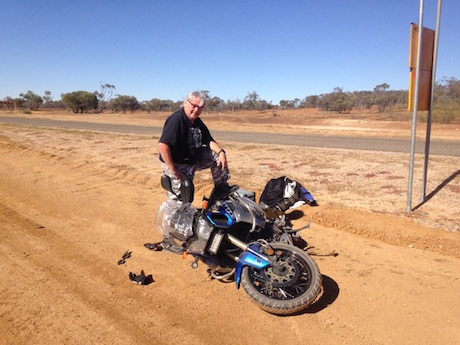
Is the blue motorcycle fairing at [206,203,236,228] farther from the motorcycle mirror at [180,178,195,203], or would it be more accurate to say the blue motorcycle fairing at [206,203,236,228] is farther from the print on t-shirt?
the print on t-shirt

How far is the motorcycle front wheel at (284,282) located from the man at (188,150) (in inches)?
37.7

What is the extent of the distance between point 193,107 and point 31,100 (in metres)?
91.1

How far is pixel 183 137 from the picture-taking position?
14.2 ft

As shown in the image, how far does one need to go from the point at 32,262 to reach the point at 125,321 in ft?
5.82

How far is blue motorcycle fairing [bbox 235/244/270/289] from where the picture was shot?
131 inches

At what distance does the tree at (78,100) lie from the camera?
70500mm

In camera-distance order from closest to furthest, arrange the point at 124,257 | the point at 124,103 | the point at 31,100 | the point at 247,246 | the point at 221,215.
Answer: the point at 247,246
the point at 221,215
the point at 124,257
the point at 124,103
the point at 31,100

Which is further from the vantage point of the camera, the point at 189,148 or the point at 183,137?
the point at 189,148

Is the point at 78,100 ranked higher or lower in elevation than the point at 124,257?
higher

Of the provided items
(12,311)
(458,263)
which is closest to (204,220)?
(12,311)

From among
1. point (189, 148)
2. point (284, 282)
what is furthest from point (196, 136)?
point (284, 282)

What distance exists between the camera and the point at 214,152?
4.67 meters

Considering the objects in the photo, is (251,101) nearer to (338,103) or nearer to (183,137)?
(338,103)

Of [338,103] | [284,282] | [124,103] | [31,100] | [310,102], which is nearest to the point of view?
[284,282]
